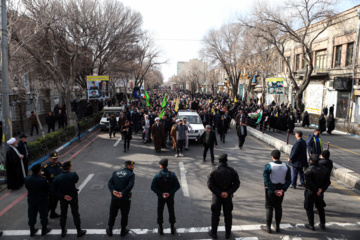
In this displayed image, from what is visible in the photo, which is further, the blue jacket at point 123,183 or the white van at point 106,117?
the white van at point 106,117

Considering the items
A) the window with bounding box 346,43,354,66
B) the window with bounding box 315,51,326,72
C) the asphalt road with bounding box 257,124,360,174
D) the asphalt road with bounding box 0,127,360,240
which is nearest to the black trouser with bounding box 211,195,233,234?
the asphalt road with bounding box 0,127,360,240

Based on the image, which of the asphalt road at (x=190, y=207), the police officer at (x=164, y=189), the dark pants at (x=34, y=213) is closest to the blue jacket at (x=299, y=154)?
the asphalt road at (x=190, y=207)

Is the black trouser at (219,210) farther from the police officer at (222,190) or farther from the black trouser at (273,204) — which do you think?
the black trouser at (273,204)

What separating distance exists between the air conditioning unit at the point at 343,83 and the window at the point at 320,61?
3.98 metres

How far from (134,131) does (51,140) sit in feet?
20.8

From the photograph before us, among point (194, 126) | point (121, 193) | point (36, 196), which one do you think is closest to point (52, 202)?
point (36, 196)

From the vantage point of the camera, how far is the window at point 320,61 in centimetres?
2735

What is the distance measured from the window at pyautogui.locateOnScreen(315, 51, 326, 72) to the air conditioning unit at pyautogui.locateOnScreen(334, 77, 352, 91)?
3.98 m

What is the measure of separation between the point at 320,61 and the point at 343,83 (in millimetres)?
6199

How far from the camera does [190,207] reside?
264 inches

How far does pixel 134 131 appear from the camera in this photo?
18.2 metres

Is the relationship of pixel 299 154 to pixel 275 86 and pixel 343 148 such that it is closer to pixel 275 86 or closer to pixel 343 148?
pixel 343 148

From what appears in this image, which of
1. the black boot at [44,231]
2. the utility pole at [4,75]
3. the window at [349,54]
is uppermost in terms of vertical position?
the window at [349,54]

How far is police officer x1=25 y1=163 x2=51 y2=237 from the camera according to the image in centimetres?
525
